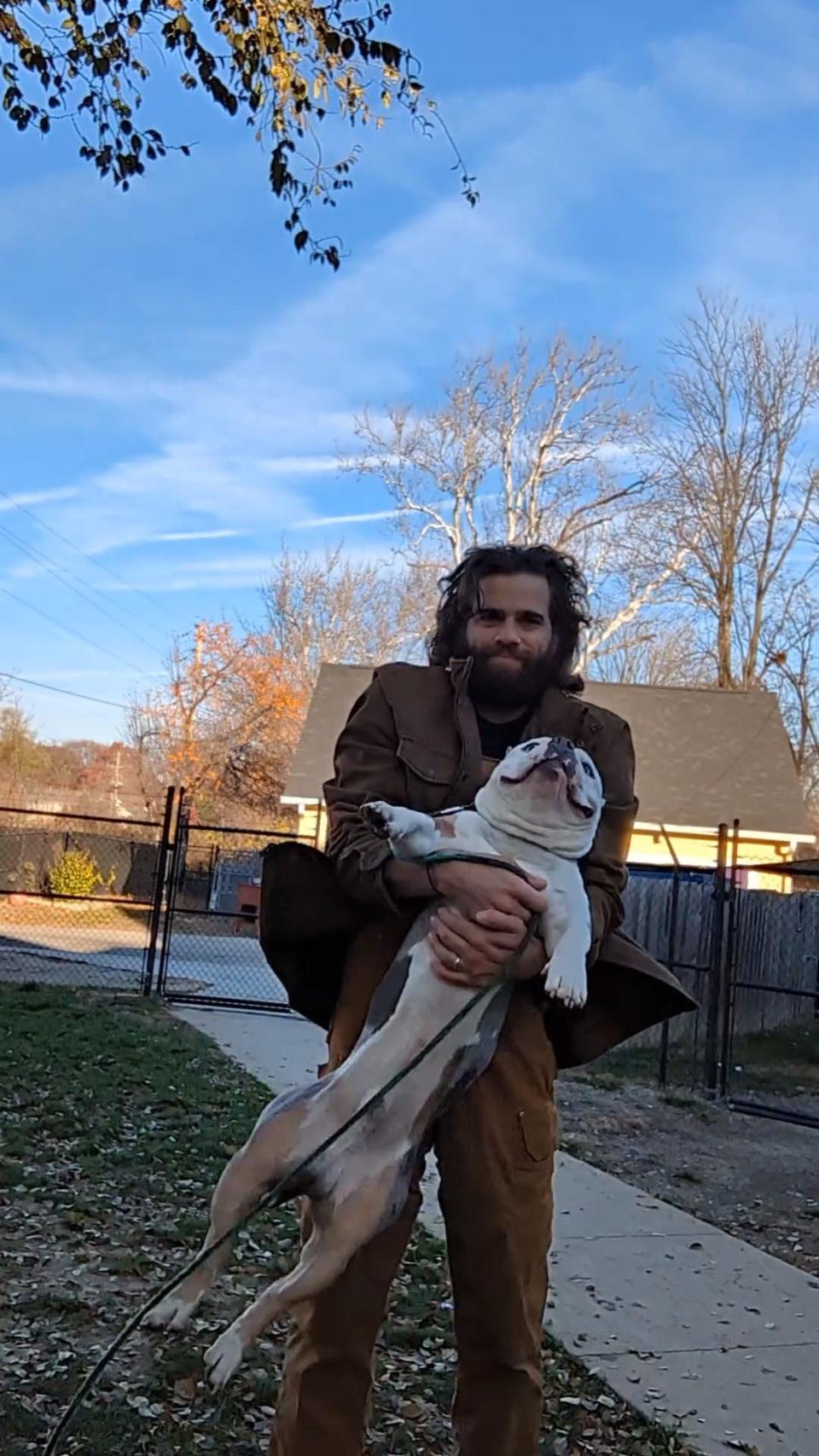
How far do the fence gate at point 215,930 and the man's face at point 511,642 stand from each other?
2.97 ft

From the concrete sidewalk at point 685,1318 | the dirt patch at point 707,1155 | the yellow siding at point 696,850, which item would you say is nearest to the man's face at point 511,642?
the concrete sidewalk at point 685,1318

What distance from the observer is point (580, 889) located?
210 centimetres

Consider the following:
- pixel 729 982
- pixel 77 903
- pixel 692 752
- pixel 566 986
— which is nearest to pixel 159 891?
pixel 729 982

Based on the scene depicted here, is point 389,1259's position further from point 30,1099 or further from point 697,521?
point 697,521

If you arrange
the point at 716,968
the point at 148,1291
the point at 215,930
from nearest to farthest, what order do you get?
the point at 148,1291
the point at 716,968
the point at 215,930

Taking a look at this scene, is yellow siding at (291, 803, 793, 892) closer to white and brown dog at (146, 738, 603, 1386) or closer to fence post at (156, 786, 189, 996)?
fence post at (156, 786, 189, 996)

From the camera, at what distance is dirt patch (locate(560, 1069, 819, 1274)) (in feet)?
17.9

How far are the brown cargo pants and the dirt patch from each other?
124 inches

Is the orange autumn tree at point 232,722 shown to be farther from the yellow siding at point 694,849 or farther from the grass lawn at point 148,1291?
the grass lawn at point 148,1291

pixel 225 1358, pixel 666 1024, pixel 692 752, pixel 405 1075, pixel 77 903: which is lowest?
pixel 77 903

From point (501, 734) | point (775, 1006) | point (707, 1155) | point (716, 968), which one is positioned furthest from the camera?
point (775, 1006)

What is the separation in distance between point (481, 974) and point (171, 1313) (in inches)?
29.6

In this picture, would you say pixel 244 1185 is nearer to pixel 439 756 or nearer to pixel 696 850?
pixel 439 756

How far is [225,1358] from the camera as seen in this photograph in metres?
1.98
